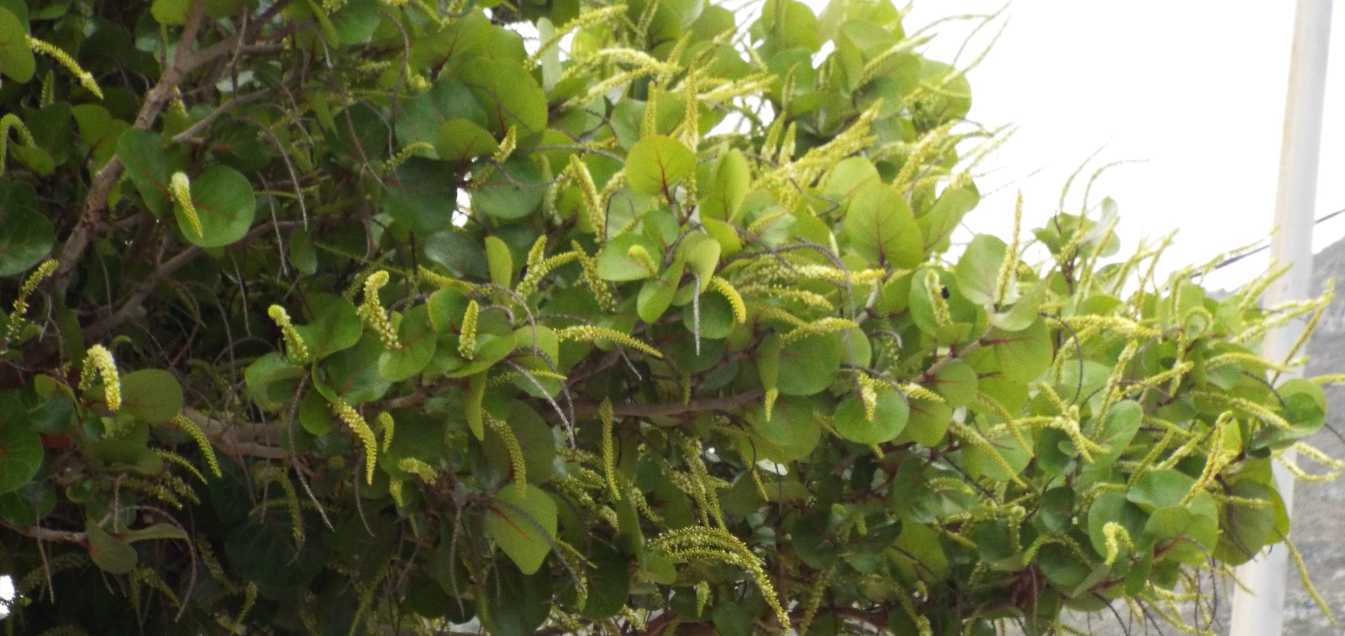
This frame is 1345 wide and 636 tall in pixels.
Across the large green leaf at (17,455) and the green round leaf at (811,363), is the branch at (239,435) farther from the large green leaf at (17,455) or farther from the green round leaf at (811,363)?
the green round leaf at (811,363)

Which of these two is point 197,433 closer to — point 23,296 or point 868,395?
point 23,296

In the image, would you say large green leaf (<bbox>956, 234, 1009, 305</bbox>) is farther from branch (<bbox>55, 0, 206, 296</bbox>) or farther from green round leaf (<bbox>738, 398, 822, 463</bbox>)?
branch (<bbox>55, 0, 206, 296</bbox>)

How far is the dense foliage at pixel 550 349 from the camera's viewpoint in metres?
0.56

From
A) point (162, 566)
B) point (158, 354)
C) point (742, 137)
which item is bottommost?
point (162, 566)

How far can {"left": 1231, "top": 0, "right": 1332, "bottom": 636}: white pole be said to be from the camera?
1.59 m

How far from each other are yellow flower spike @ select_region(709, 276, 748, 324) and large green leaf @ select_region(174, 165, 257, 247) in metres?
0.17

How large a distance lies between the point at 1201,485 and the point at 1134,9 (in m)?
1.42

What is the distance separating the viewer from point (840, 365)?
605mm

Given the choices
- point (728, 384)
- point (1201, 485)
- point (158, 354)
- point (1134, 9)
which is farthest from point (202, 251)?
point (1134, 9)

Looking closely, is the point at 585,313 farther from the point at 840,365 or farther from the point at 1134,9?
the point at 1134,9

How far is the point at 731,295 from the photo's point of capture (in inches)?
20.7

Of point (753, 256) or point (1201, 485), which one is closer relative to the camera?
point (753, 256)

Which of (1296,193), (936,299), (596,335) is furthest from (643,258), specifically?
(1296,193)

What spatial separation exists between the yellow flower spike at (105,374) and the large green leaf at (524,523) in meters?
0.16
